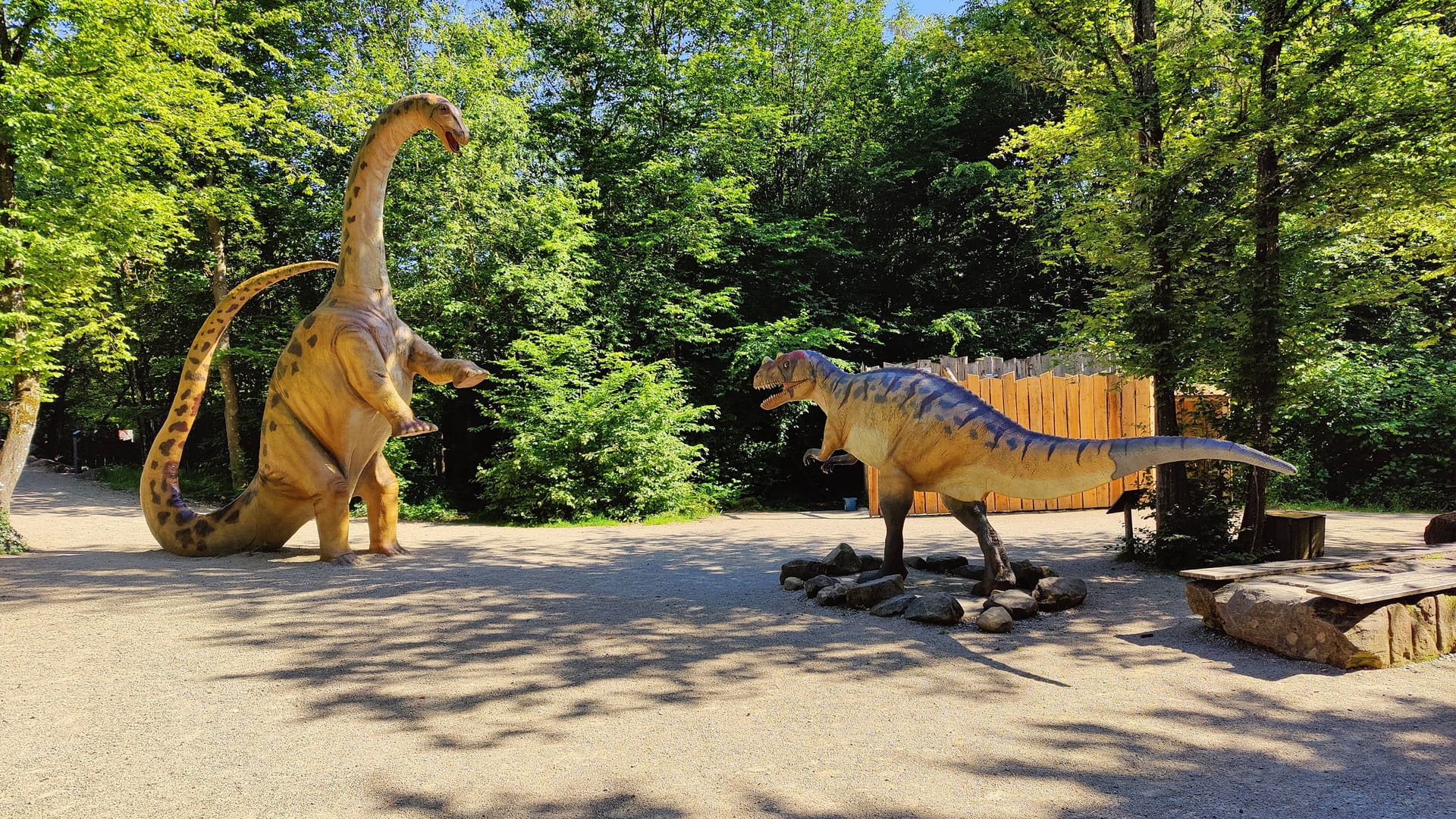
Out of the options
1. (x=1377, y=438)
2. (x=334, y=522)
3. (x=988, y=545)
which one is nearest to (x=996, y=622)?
(x=988, y=545)

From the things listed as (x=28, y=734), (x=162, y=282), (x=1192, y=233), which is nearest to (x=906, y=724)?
(x=28, y=734)

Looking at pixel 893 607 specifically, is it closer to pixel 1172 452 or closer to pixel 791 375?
pixel 1172 452

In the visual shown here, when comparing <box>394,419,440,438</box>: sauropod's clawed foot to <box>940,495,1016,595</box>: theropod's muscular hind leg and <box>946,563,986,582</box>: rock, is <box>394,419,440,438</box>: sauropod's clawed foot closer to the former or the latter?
<box>940,495,1016,595</box>: theropod's muscular hind leg

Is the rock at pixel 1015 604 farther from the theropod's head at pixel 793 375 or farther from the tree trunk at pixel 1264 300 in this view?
the tree trunk at pixel 1264 300

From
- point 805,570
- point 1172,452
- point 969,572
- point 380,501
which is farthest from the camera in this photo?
point 380,501

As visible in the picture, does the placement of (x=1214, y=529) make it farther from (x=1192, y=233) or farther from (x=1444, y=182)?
(x=1444, y=182)

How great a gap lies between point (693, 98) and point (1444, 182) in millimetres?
13430

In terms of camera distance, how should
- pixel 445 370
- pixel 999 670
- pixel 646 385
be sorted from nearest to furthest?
1. pixel 999 670
2. pixel 445 370
3. pixel 646 385

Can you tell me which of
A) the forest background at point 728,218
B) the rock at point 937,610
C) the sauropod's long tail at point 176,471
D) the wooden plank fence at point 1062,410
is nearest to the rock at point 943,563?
the rock at point 937,610

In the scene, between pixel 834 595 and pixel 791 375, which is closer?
pixel 834 595

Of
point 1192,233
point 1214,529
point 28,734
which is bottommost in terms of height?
point 28,734

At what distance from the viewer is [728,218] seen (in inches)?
649

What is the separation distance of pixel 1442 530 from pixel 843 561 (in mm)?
5236

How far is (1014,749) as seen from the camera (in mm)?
3002
